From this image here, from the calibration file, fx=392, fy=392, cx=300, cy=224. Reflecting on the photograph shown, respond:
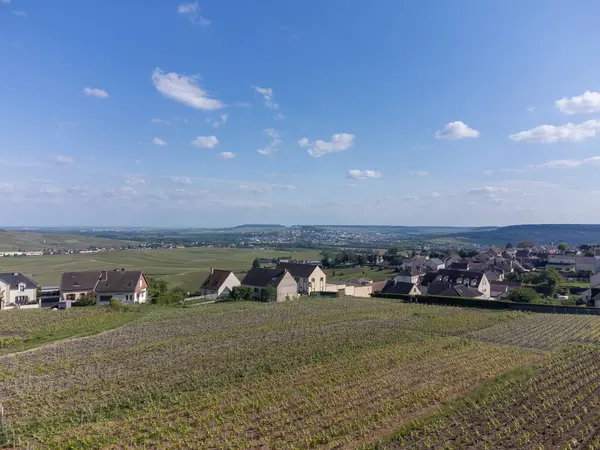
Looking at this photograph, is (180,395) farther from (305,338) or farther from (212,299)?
(212,299)

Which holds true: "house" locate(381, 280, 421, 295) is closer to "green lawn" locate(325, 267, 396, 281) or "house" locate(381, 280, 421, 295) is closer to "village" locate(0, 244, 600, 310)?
"village" locate(0, 244, 600, 310)

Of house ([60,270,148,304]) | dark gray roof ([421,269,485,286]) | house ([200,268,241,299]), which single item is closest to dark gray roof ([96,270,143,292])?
house ([60,270,148,304])

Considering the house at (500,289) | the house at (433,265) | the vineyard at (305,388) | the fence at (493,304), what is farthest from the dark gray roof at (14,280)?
the house at (433,265)

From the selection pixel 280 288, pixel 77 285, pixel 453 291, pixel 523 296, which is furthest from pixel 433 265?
pixel 77 285

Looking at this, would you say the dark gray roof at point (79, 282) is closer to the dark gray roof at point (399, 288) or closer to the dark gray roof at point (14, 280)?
the dark gray roof at point (14, 280)

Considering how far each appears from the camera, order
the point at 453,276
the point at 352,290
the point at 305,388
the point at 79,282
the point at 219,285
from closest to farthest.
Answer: the point at 305,388
the point at 79,282
the point at 219,285
the point at 352,290
the point at 453,276

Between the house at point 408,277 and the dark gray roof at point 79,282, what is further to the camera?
the house at point 408,277

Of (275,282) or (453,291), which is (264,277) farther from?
(453,291)
